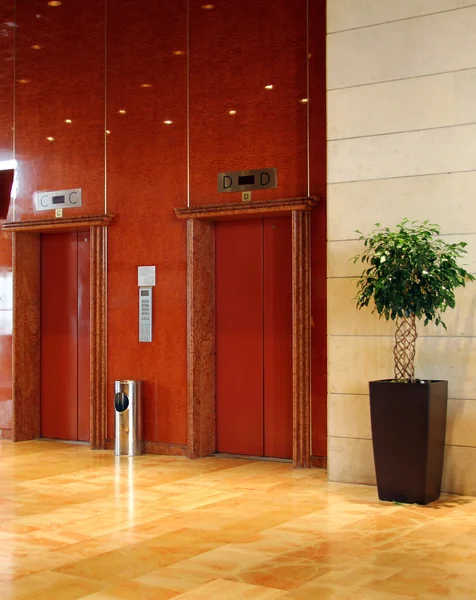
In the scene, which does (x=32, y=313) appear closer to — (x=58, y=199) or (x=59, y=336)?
(x=59, y=336)

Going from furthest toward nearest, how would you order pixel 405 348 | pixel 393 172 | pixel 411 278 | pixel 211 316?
pixel 211 316 < pixel 393 172 < pixel 405 348 < pixel 411 278

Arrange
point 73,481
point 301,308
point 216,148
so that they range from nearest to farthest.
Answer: point 73,481 → point 301,308 → point 216,148

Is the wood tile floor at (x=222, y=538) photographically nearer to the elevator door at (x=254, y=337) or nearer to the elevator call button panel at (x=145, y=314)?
the elevator door at (x=254, y=337)

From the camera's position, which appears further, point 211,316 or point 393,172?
point 211,316

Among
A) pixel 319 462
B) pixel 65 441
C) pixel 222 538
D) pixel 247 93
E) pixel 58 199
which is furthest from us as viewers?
pixel 65 441

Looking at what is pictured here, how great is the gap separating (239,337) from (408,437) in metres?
2.68

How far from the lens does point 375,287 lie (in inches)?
250

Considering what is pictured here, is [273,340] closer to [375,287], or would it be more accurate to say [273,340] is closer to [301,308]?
[301,308]

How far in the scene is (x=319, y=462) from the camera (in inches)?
311

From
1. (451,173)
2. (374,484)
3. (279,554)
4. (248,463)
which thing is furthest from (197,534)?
(451,173)

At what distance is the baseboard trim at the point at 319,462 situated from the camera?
787cm

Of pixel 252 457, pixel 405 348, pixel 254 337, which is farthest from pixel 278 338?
pixel 405 348

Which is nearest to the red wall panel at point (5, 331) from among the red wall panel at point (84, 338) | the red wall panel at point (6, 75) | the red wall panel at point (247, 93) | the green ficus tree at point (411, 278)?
the red wall panel at point (84, 338)

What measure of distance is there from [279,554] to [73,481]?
9.60 feet
